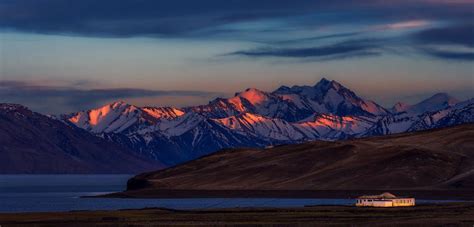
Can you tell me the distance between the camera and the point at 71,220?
160000mm

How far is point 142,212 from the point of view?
17950 centimetres

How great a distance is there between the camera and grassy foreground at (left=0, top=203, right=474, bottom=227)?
150 meters

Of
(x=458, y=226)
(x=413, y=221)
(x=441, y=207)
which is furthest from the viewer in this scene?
(x=441, y=207)

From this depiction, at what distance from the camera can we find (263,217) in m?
162

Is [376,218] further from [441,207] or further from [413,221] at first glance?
[441,207]

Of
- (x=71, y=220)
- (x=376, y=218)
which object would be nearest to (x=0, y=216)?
(x=71, y=220)

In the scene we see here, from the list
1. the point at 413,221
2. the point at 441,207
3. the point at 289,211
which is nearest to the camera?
the point at 413,221

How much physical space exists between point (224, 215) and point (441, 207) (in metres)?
39.1

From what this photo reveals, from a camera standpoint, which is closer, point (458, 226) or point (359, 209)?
point (458, 226)

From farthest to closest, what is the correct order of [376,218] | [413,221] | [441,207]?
[441,207]
[376,218]
[413,221]

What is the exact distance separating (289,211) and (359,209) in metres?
15.3

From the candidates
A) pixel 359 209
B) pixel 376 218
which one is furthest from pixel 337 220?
pixel 359 209

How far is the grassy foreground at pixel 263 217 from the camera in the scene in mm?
150375

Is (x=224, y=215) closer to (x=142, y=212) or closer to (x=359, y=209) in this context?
(x=142, y=212)
